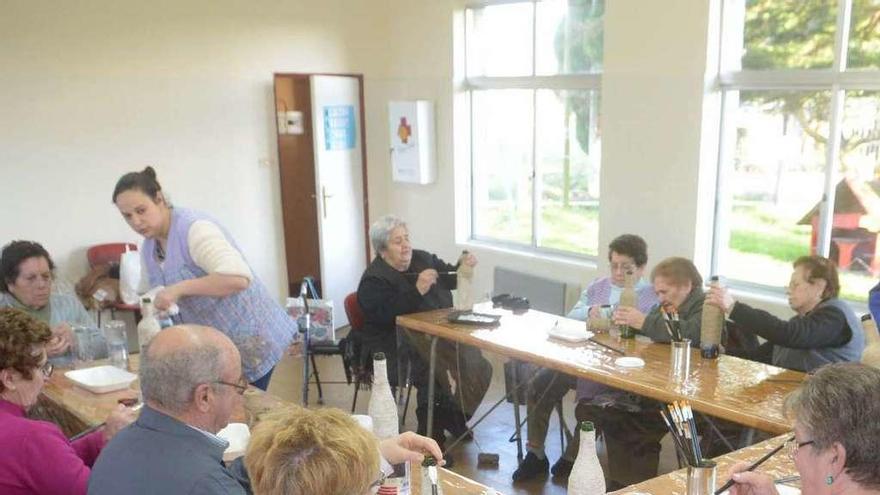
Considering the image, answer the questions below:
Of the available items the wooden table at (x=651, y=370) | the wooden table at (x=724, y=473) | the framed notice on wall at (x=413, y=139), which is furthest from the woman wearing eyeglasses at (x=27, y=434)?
the framed notice on wall at (x=413, y=139)

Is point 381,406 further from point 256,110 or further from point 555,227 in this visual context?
point 256,110

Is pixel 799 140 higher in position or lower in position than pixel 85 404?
higher

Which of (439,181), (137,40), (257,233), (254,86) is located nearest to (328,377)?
(257,233)

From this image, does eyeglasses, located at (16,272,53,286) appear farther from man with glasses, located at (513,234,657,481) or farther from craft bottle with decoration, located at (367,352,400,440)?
man with glasses, located at (513,234,657,481)

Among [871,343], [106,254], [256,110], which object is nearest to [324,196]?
[256,110]

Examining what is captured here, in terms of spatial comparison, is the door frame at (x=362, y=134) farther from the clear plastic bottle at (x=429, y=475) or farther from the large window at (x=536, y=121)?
the clear plastic bottle at (x=429, y=475)

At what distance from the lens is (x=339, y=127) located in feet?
19.7

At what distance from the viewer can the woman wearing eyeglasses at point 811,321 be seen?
2.88 metres

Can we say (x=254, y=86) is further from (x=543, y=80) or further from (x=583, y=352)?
(x=583, y=352)

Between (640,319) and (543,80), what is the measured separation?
102 inches

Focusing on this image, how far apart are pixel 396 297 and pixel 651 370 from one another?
4.86ft

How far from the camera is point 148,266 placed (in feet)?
9.40

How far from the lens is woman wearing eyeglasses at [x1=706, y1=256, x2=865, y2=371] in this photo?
288cm

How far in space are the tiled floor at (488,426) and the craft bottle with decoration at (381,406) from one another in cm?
157
